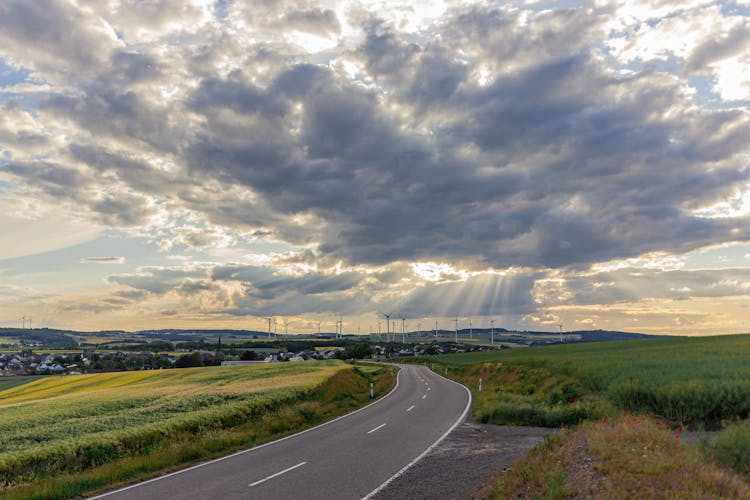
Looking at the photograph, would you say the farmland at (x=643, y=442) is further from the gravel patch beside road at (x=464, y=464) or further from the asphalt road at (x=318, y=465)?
the asphalt road at (x=318, y=465)

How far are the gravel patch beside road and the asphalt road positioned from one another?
481 mm

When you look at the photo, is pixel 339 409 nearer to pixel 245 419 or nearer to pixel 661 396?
pixel 245 419

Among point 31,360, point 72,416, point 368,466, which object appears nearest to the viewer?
point 368,466

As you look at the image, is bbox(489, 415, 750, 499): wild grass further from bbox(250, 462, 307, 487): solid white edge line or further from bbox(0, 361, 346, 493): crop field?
bbox(0, 361, 346, 493): crop field

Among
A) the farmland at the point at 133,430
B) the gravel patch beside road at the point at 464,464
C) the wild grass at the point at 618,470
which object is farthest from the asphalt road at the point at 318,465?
the wild grass at the point at 618,470

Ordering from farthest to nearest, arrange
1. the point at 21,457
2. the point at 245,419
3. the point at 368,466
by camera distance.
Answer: the point at 245,419 < the point at 21,457 < the point at 368,466

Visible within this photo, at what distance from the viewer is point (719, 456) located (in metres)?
10.7

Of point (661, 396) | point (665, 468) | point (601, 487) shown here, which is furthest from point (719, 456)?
point (661, 396)

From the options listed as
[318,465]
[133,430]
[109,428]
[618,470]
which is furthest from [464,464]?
[109,428]

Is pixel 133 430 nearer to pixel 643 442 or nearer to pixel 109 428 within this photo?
pixel 109 428

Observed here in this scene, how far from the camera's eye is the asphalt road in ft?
40.5

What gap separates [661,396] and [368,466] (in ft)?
44.7

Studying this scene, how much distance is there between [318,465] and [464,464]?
4.22 m

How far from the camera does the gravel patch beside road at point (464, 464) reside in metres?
11.8
